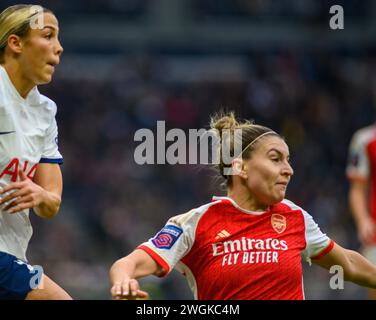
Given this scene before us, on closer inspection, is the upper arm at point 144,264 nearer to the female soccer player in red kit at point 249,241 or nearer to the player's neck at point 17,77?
the female soccer player in red kit at point 249,241

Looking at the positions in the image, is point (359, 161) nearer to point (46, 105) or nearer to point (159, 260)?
point (46, 105)

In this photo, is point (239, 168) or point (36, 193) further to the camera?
point (239, 168)

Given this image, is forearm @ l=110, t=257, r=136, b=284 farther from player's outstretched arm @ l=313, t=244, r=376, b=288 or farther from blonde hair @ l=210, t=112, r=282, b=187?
player's outstretched arm @ l=313, t=244, r=376, b=288

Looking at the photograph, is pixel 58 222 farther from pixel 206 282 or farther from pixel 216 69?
pixel 206 282

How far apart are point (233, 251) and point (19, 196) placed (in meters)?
1.07

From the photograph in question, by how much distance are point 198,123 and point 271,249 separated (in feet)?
41.3

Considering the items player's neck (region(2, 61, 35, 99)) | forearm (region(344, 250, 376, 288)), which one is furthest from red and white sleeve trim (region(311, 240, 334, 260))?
player's neck (region(2, 61, 35, 99))

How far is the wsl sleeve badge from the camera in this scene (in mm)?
5023

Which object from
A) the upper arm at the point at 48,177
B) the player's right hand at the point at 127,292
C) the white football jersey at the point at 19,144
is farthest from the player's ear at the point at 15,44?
the player's right hand at the point at 127,292

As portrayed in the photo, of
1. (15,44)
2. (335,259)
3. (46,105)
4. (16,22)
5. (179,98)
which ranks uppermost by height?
(179,98)

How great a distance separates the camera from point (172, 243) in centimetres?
505

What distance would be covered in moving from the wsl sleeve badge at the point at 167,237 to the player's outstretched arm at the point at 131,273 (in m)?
0.09

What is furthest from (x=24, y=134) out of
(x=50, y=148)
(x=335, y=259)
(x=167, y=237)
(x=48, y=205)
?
(x=335, y=259)

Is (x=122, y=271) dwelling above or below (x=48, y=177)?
below
